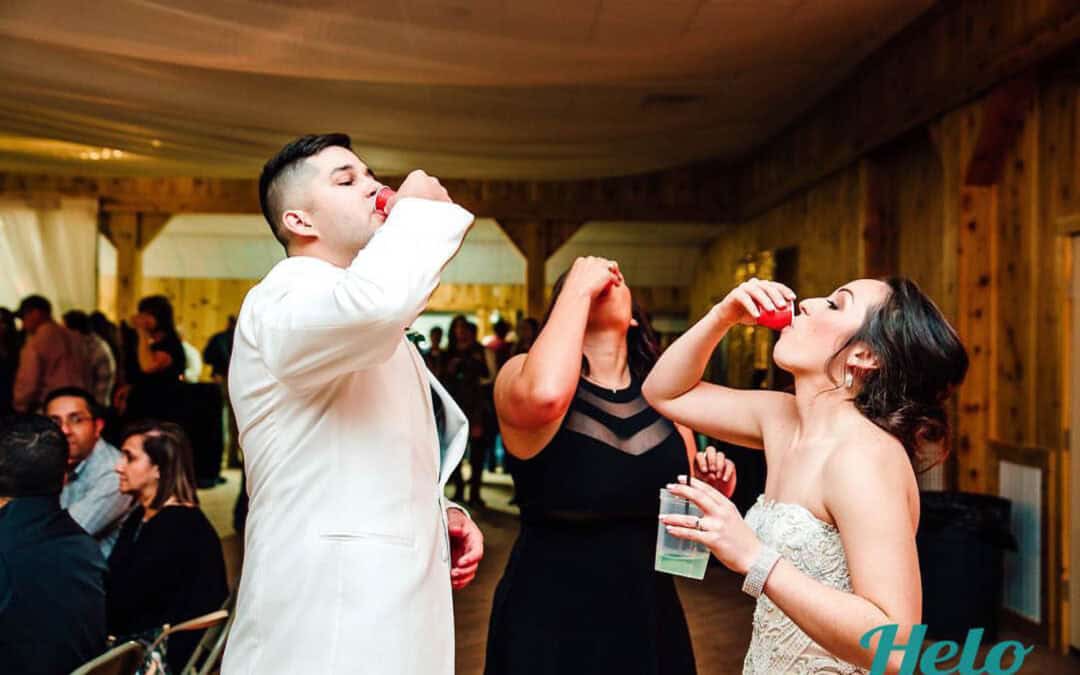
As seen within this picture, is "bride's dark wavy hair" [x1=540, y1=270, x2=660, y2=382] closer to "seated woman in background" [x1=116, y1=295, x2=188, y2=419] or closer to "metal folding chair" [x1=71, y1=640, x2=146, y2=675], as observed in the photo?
"metal folding chair" [x1=71, y1=640, x2=146, y2=675]

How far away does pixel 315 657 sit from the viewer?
1480mm

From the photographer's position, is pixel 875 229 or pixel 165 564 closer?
pixel 165 564

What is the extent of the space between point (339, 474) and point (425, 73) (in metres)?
4.15

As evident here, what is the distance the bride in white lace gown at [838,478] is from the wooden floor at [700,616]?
9.34 feet

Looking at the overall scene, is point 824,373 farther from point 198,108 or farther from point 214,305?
point 214,305

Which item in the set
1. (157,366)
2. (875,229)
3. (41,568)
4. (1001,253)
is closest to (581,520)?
(41,568)

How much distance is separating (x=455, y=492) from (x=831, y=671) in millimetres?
8306

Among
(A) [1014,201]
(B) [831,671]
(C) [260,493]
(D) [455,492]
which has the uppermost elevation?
(A) [1014,201]

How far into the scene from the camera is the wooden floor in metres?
Answer: 4.59

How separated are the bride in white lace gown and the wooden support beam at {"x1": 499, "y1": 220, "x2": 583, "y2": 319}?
9.48 m

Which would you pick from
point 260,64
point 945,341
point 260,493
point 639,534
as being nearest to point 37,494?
point 260,493

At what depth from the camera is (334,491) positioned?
4.92 ft

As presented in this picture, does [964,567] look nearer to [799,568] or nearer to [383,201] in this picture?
[799,568]

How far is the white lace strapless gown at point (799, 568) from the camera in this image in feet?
5.21
